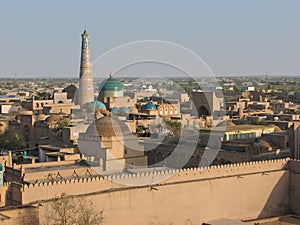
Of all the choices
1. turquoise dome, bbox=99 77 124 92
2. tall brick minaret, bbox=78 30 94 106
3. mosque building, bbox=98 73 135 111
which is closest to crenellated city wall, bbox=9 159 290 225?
tall brick minaret, bbox=78 30 94 106

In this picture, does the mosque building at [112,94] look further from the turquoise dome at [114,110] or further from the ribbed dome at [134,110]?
the turquoise dome at [114,110]

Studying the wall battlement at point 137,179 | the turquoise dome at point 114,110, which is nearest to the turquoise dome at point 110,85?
the turquoise dome at point 114,110

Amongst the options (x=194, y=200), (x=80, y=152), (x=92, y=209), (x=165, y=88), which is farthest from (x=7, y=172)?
(x=165, y=88)

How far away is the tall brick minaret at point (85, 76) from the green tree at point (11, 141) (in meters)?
6.23

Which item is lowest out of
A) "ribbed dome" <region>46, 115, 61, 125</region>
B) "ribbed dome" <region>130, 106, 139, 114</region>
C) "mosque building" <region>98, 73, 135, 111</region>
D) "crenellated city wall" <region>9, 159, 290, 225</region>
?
"crenellated city wall" <region>9, 159, 290, 225</region>

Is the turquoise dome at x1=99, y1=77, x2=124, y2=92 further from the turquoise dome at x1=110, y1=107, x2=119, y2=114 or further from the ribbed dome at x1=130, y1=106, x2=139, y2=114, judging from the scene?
the turquoise dome at x1=110, y1=107, x2=119, y2=114

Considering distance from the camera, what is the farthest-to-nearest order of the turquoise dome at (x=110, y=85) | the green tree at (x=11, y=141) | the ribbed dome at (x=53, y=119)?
the turquoise dome at (x=110, y=85)
the ribbed dome at (x=53, y=119)
the green tree at (x=11, y=141)

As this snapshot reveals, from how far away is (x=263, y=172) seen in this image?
46.6 feet

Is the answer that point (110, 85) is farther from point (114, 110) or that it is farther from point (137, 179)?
point (137, 179)

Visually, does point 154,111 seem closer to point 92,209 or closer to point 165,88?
point 92,209

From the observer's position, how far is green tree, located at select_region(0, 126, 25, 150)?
72.8 feet

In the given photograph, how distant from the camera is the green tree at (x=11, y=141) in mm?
22203

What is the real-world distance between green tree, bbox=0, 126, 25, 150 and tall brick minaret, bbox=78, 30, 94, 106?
623 centimetres

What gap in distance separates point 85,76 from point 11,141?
304 inches
